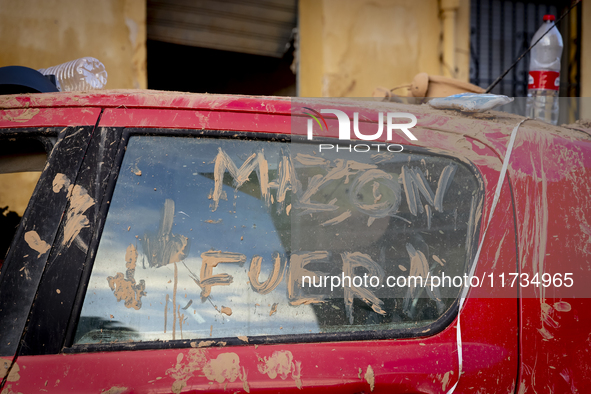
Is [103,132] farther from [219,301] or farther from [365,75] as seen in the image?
[365,75]

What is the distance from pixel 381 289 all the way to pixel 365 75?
151 inches

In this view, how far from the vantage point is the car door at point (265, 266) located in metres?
1.02

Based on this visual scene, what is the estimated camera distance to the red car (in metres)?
1.03

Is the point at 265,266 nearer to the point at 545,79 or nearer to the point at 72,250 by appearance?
the point at 72,250

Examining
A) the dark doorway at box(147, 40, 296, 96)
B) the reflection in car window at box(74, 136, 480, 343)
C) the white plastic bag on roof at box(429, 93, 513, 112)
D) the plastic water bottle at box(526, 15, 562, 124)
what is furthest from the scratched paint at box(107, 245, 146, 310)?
the dark doorway at box(147, 40, 296, 96)

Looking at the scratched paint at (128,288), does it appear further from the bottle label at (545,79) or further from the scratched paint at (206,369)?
the bottle label at (545,79)

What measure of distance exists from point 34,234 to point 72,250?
11 cm

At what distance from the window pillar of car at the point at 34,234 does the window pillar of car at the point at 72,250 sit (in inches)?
0.8

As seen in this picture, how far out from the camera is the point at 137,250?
1092mm

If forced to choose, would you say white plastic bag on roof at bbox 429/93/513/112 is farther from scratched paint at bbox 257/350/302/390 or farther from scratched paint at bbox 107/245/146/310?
scratched paint at bbox 107/245/146/310

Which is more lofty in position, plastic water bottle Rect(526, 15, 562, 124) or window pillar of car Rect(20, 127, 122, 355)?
plastic water bottle Rect(526, 15, 562, 124)

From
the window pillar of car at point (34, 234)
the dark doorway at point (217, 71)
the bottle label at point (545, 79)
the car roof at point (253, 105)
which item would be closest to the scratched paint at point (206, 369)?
the window pillar of car at point (34, 234)

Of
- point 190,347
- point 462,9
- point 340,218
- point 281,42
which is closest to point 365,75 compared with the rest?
point 281,42

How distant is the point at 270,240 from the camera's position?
43.7 inches
